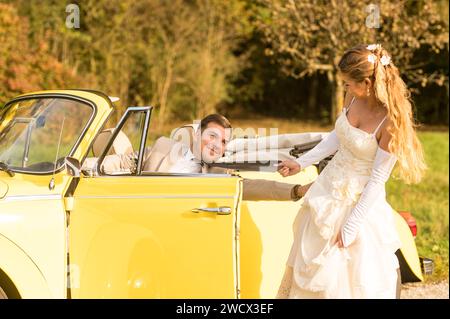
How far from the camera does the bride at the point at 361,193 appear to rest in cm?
416

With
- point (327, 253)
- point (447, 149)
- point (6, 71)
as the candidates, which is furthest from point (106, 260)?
point (447, 149)

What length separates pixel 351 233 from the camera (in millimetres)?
4180

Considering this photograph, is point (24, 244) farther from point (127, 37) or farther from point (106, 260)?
point (127, 37)

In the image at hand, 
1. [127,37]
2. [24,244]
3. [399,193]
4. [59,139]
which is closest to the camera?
[24,244]

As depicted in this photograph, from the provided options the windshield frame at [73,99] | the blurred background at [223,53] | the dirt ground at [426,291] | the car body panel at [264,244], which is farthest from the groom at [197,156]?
the blurred background at [223,53]

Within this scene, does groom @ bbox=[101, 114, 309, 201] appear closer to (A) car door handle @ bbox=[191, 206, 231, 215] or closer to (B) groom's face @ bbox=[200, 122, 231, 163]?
(B) groom's face @ bbox=[200, 122, 231, 163]

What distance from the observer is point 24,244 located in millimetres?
4219

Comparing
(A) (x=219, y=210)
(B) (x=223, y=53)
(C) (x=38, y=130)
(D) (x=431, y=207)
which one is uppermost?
(B) (x=223, y=53)

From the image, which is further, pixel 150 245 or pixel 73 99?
pixel 73 99

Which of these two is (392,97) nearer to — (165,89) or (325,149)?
(325,149)

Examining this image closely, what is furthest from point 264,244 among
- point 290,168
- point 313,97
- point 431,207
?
point 313,97

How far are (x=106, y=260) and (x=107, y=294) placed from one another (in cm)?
19

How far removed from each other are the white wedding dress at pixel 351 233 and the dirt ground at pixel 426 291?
9.99ft

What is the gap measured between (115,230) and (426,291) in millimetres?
4106
